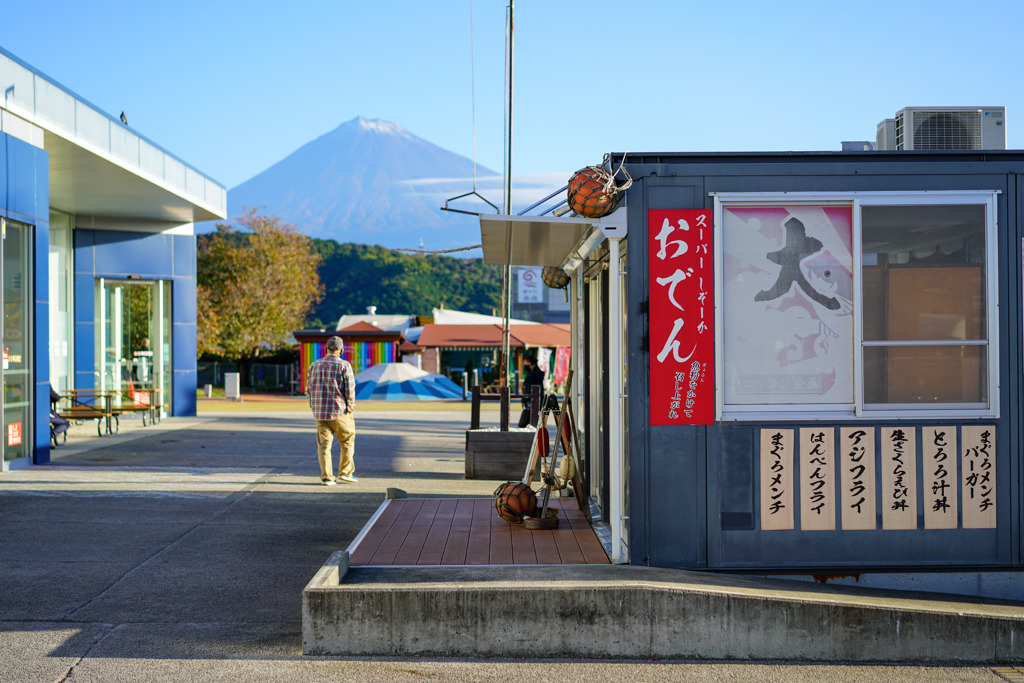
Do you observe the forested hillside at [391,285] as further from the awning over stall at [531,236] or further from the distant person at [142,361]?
the awning over stall at [531,236]

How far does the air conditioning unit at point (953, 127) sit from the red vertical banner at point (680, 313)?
6.83ft

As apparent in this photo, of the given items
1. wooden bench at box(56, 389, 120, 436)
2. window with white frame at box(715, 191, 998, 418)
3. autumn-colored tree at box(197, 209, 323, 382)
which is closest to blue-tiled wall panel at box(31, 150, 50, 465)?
wooden bench at box(56, 389, 120, 436)

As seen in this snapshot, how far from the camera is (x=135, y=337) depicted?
829 inches

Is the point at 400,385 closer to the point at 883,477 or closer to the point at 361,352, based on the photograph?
the point at 361,352

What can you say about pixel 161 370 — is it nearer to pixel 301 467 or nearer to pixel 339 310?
pixel 301 467

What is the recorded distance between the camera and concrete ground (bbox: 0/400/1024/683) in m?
4.85

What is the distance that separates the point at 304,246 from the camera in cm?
4509

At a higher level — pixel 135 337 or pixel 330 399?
pixel 135 337

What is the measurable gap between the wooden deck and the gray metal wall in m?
0.64

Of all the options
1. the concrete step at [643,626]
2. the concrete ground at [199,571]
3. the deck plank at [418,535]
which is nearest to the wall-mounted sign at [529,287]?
the concrete ground at [199,571]

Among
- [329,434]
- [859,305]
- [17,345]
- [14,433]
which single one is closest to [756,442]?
[859,305]

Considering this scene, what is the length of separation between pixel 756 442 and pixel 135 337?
18.4 m

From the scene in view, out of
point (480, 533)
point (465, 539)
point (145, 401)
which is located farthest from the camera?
point (145, 401)

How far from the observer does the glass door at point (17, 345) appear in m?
12.0
